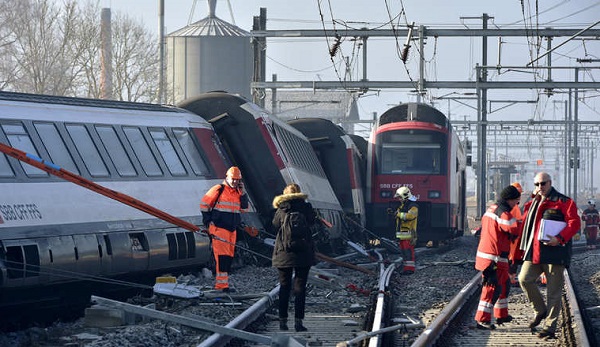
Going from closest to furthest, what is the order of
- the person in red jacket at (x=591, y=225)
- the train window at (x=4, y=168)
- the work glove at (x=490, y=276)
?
1. the work glove at (x=490, y=276)
2. the train window at (x=4, y=168)
3. the person in red jacket at (x=591, y=225)

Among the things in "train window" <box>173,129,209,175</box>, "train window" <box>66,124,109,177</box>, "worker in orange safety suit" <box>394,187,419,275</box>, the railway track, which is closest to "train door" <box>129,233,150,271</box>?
the railway track

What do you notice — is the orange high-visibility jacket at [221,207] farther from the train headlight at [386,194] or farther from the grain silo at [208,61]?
the grain silo at [208,61]

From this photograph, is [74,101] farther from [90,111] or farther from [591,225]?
[591,225]

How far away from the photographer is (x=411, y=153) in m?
27.9

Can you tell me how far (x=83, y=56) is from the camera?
4941 cm

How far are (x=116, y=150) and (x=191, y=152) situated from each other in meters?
2.33

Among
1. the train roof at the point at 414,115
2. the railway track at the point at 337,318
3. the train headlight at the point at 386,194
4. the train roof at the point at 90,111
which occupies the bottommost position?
the railway track at the point at 337,318

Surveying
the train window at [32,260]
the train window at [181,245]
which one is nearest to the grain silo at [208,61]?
the train window at [181,245]

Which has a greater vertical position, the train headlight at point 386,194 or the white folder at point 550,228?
the train headlight at point 386,194

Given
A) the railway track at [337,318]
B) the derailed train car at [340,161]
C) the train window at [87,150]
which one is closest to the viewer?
the railway track at [337,318]

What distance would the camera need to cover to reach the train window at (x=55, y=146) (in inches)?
543

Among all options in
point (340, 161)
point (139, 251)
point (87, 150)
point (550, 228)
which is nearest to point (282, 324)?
point (550, 228)

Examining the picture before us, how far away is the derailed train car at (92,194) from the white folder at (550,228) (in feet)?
16.9

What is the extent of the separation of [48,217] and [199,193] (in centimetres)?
457
